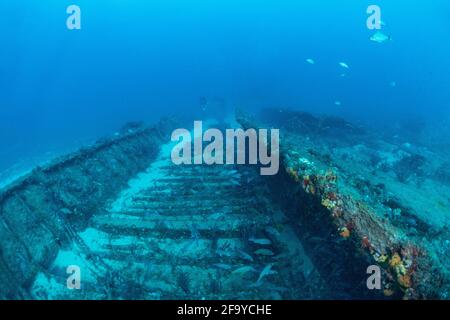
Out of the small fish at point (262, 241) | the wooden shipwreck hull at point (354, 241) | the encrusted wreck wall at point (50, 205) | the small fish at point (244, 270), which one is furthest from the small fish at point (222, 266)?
the encrusted wreck wall at point (50, 205)

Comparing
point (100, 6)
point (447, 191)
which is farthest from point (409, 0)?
point (447, 191)

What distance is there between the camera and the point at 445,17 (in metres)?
184

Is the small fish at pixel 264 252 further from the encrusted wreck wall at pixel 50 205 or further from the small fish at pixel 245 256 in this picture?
the encrusted wreck wall at pixel 50 205

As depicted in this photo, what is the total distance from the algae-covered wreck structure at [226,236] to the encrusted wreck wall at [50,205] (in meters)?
0.02

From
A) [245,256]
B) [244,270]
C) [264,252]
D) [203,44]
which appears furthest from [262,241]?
[203,44]

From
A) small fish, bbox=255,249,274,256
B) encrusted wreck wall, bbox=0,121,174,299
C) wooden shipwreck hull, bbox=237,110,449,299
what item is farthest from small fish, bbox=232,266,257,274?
encrusted wreck wall, bbox=0,121,174,299

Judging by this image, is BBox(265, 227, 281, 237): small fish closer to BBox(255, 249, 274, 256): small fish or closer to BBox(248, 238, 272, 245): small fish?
BBox(248, 238, 272, 245): small fish

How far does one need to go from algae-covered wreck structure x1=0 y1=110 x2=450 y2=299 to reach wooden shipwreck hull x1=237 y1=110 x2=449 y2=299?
0.01m

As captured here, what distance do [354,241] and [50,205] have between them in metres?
5.49

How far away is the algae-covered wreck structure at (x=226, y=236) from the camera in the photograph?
402 centimetres

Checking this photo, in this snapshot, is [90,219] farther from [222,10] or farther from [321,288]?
[222,10]

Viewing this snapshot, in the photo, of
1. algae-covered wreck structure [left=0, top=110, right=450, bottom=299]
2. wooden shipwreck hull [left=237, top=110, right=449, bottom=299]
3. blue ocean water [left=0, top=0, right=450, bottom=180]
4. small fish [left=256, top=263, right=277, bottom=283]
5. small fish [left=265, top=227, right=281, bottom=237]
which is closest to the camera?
wooden shipwreck hull [left=237, top=110, right=449, bottom=299]

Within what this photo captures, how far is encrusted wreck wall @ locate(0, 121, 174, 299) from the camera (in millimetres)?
4961

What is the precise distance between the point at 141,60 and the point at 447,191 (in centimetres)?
14761
